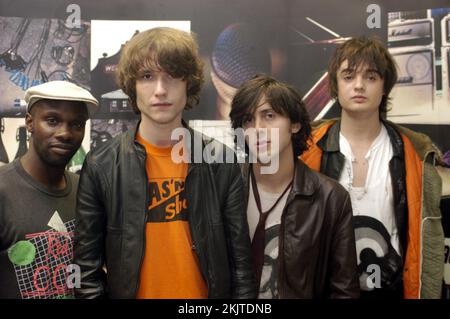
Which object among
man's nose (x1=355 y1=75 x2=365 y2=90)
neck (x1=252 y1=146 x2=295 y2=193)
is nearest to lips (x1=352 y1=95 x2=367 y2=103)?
man's nose (x1=355 y1=75 x2=365 y2=90)

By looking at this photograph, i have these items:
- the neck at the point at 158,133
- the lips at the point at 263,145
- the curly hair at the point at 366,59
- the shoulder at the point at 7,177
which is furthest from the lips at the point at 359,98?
the shoulder at the point at 7,177

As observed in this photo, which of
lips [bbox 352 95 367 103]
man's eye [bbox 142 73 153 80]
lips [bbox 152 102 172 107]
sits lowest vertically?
lips [bbox 152 102 172 107]

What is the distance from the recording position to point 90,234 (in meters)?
1.75

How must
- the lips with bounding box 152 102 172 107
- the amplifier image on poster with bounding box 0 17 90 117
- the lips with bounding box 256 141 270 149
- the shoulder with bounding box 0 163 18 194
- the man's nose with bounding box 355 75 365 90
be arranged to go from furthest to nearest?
the amplifier image on poster with bounding box 0 17 90 117, the man's nose with bounding box 355 75 365 90, the lips with bounding box 256 141 270 149, the shoulder with bounding box 0 163 18 194, the lips with bounding box 152 102 172 107

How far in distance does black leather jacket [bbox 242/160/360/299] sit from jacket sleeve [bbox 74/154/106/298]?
2.63 feet

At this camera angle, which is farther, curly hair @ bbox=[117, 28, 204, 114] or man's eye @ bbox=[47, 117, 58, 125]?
man's eye @ bbox=[47, 117, 58, 125]

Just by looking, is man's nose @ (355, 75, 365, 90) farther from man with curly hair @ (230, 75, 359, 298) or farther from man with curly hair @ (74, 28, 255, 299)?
man with curly hair @ (74, 28, 255, 299)

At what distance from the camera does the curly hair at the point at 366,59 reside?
7.68ft

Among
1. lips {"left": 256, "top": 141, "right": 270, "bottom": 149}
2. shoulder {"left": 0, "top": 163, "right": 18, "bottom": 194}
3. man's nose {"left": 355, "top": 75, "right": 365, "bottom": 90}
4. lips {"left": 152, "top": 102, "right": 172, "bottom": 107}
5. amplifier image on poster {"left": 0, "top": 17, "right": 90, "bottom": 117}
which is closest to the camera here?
lips {"left": 152, "top": 102, "right": 172, "bottom": 107}

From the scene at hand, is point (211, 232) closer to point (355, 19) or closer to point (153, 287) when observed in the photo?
point (153, 287)

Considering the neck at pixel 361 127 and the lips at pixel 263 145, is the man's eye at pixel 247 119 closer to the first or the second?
the lips at pixel 263 145

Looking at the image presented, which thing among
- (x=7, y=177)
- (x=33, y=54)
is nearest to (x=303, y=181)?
(x=7, y=177)

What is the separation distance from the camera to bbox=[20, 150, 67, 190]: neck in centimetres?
203

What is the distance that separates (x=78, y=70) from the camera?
2.72 meters
